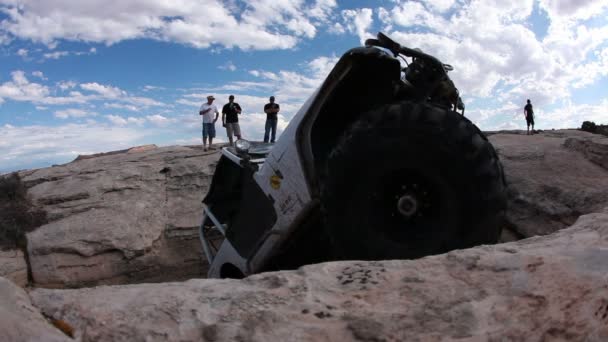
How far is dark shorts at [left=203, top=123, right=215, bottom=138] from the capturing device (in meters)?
11.8

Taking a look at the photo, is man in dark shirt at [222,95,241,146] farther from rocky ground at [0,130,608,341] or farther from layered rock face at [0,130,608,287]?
rocky ground at [0,130,608,341]

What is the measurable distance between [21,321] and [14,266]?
7.82 metres

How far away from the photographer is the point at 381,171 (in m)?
2.69

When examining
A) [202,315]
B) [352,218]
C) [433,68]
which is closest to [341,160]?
[352,218]

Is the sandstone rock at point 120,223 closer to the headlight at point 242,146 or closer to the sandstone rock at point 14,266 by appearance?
the sandstone rock at point 14,266

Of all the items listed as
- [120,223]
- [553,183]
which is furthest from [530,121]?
[120,223]

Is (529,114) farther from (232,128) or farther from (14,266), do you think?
(14,266)

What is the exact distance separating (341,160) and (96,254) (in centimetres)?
700

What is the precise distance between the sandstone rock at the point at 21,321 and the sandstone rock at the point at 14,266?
731 cm

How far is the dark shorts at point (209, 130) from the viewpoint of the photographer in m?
11.8

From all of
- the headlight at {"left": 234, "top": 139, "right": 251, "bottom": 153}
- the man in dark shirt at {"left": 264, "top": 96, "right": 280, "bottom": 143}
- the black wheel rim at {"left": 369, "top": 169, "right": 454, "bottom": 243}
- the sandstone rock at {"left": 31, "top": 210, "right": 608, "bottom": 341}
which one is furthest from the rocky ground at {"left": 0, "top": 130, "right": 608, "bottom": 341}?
the man in dark shirt at {"left": 264, "top": 96, "right": 280, "bottom": 143}

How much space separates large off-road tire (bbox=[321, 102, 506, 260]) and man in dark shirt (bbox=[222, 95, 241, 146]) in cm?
922

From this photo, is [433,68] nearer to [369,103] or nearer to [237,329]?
[369,103]

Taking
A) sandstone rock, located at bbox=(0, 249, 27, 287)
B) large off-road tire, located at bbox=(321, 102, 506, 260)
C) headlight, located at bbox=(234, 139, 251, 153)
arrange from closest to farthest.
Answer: large off-road tire, located at bbox=(321, 102, 506, 260)
headlight, located at bbox=(234, 139, 251, 153)
sandstone rock, located at bbox=(0, 249, 27, 287)
